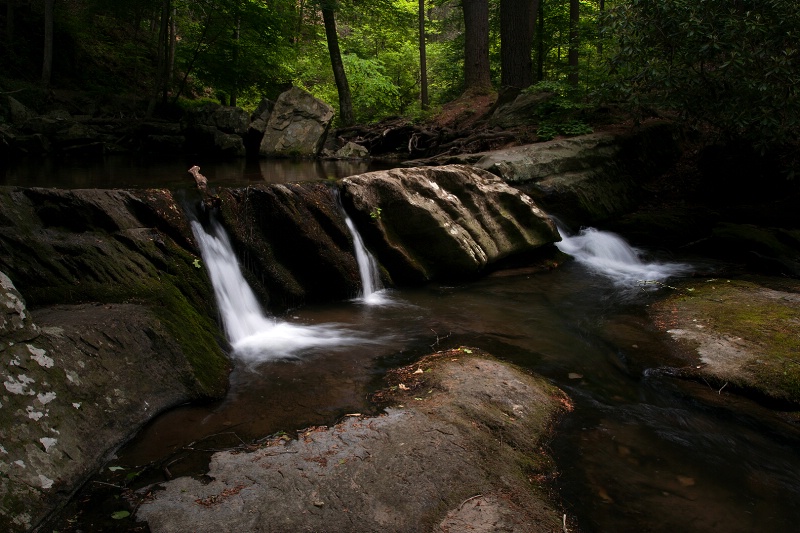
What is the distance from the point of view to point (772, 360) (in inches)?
191

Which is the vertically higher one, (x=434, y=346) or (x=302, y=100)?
(x=302, y=100)

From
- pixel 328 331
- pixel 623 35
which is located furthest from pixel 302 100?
pixel 328 331

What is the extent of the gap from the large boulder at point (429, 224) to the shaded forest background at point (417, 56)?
4.41 meters

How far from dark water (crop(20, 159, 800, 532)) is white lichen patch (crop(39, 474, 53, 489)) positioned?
47cm

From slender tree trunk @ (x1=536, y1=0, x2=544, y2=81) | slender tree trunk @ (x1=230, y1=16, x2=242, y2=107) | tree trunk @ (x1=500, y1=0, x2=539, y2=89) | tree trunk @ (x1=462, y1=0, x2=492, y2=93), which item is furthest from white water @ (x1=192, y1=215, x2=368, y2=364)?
slender tree trunk @ (x1=536, y1=0, x2=544, y2=81)

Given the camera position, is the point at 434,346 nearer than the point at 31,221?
No

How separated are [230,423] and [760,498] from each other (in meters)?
3.69

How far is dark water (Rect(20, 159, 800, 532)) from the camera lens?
3.25 meters

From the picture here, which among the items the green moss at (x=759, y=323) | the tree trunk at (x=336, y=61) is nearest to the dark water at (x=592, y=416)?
the green moss at (x=759, y=323)

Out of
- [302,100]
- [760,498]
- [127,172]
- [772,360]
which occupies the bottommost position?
[760,498]

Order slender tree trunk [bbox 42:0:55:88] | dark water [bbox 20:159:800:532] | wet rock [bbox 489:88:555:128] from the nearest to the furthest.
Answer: dark water [bbox 20:159:800:532], wet rock [bbox 489:88:555:128], slender tree trunk [bbox 42:0:55:88]

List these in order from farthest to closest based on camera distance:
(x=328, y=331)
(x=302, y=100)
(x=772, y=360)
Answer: (x=302, y=100)
(x=328, y=331)
(x=772, y=360)

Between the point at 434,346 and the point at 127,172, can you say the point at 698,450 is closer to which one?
the point at 434,346

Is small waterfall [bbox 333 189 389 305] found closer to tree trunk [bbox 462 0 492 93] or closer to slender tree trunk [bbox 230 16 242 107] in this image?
slender tree trunk [bbox 230 16 242 107]
